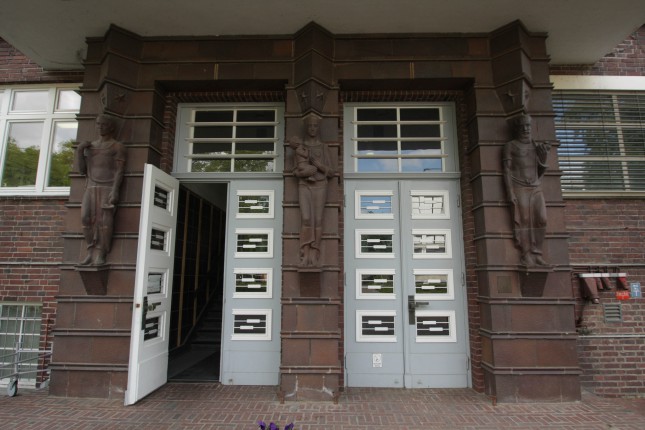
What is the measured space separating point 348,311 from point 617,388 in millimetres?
3578

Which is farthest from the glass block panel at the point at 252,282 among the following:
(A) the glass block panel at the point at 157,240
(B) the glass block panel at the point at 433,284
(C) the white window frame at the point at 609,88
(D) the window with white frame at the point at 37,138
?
(C) the white window frame at the point at 609,88

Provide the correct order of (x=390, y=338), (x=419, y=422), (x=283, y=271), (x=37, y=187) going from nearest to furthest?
(x=419, y=422) → (x=283, y=271) → (x=390, y=338) → (x=37, y=187)

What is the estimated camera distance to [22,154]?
573 centimetres

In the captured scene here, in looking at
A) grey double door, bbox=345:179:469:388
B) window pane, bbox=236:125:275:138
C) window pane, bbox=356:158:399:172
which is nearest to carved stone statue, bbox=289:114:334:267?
grey double door, bbox=345:179:469:388

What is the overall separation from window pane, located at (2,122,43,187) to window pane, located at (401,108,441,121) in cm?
550

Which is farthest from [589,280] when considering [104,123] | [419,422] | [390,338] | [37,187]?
[37,187]

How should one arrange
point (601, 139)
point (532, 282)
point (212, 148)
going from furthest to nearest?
point (601, 139)
point (212, 148)
point (532, 282)

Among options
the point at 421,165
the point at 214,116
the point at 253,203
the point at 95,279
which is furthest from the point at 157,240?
the point at 421,165

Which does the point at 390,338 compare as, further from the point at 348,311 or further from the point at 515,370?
the point at 515,370

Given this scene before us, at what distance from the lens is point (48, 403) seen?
4.18 m

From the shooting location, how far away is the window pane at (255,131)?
5.28 m

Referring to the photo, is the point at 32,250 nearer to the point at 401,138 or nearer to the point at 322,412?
the point at 322,412

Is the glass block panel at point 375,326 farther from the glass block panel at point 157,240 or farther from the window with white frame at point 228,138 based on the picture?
the glass block panel at point 157,240

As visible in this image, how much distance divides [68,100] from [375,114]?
4702 millimetres
